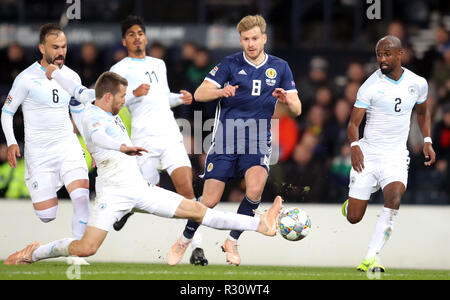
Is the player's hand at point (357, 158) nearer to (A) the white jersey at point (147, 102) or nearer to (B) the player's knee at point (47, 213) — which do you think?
(A) the white jersey at point (147, 102)

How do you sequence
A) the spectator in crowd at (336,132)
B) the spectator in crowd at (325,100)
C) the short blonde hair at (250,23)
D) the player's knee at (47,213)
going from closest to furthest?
the short blonde hair at (250,23), the player's knee at (47,213), the spectator in crowd at (336,132), the spectator in crowd at (325,100)

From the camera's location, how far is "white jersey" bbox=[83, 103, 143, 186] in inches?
368

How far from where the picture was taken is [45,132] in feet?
36.0

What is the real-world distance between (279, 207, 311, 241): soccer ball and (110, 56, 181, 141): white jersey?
1.79 metres

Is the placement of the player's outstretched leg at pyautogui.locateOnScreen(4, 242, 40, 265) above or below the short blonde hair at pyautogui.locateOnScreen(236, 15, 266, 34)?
below

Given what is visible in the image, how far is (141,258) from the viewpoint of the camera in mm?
12219

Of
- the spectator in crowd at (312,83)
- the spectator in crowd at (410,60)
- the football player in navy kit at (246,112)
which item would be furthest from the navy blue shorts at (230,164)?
the spectator in crowd at (410,60)

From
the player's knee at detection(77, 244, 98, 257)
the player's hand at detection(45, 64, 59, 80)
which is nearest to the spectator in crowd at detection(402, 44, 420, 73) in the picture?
the player's hand at detection(45, 64, 59, 80)

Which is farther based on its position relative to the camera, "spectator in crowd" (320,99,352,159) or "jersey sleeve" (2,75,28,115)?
"spectator in crowd" (320,99,352,159)

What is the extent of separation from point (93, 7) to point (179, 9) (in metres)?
1.49

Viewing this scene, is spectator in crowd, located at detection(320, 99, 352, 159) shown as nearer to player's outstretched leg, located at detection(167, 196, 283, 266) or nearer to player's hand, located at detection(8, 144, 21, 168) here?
player's outstretched leg, located at detection(167, 196, 283, 266)

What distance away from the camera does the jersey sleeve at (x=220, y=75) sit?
10.7 metres

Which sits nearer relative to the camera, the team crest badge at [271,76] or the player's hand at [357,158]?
the team crest badge at [271,76]

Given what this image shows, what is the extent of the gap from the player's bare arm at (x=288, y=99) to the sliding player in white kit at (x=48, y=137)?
89.6 inches
